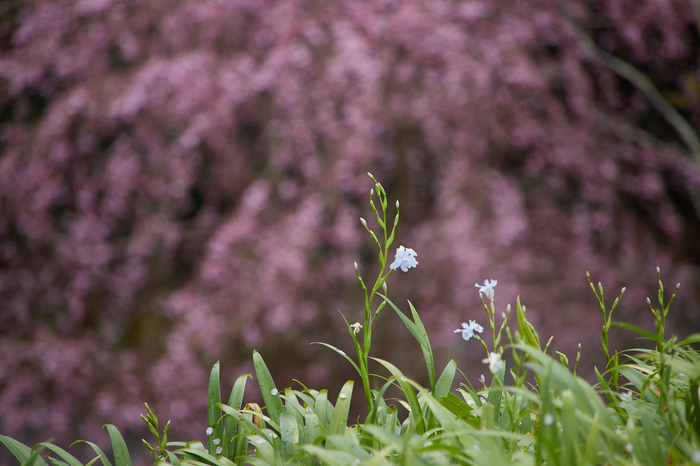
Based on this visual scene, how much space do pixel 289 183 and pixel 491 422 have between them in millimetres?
3130

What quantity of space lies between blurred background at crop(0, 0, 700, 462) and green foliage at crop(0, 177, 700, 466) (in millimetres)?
2467

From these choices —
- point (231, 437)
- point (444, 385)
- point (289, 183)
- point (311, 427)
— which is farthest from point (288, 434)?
point (289, 183)

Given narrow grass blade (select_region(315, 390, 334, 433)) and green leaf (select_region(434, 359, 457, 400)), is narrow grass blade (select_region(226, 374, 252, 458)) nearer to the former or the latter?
narrow grass blade (select_region(315, 390, 334, 433))

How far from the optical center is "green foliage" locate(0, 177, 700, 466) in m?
0.82

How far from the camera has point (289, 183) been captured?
3920mm

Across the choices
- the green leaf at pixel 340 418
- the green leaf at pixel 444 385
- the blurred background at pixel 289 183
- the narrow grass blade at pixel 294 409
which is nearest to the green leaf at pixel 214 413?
the narrow grass blade at pixel 294 409

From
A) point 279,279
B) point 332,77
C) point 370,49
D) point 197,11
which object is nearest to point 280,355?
point 279,279

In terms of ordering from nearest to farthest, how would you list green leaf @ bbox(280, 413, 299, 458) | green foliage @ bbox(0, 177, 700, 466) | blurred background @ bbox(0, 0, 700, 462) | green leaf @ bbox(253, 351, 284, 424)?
green foliage @ bbox(0, 177, 700, 466) < green leaf @ bbox(280, 413, 299, 458) < green leaf @ bbox(253, 351, 284, 424) < blurred background @ bbox(0, 0, 700, 462)

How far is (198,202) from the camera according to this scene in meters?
4.65

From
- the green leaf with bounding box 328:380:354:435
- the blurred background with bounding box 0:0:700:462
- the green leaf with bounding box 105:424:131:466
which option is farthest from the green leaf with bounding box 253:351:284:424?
the blurred background with bounding box 0:0:700:462

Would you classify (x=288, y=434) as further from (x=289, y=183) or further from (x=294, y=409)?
(x=289, y=183)

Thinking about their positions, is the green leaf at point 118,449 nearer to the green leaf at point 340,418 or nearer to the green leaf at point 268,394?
the green leaf at point 268,394

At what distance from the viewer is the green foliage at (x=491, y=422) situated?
32.4 inches

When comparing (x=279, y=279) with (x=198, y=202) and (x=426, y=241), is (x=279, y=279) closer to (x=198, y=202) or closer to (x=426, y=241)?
(x=426, y=241)
